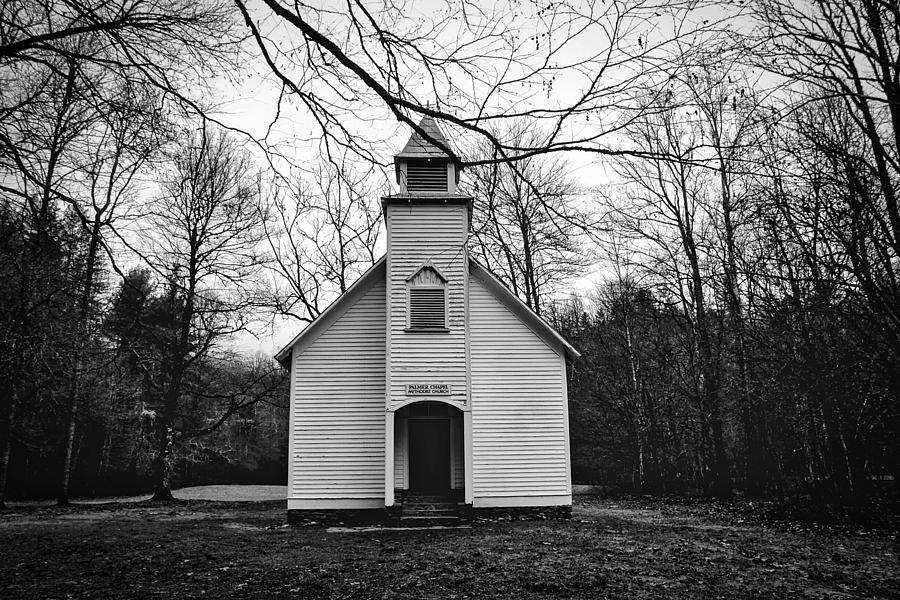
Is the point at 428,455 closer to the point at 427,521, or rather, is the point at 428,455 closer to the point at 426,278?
the point at 427,521

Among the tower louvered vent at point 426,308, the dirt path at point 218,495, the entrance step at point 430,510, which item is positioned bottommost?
the dirt path at point 218,495

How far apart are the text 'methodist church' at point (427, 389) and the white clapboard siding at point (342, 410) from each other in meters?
0.03

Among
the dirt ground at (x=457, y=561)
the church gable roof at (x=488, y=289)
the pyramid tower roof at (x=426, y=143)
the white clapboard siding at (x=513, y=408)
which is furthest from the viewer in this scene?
the church gable roof at (x=488, y=289)

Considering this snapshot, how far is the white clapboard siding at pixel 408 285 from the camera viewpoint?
16.6 metres

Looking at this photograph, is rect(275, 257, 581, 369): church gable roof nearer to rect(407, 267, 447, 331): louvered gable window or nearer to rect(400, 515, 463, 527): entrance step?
rect(407, 267, 447, 331): louvered gable window

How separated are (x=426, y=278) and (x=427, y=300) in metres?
0.66

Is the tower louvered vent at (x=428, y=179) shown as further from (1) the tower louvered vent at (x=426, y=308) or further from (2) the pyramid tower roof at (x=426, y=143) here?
(1) the tower louvered vent at (x=426, y=308)

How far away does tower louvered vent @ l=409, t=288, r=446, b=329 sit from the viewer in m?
17.1

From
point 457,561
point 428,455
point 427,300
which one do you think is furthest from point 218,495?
point 457,561

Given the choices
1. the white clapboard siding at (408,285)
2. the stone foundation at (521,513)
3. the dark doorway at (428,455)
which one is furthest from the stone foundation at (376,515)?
the white clapboard siding at (408,285)

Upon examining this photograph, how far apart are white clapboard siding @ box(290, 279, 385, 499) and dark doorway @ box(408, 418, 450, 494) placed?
3.80ft

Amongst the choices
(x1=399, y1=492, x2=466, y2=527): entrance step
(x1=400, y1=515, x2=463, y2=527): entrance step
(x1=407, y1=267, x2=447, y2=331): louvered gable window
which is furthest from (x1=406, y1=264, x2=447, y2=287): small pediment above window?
(x1=400, y1=515, x2=463, y2=527): entrance step

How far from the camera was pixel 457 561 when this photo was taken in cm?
983

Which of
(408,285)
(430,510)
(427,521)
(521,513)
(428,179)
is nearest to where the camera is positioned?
(427,521)
